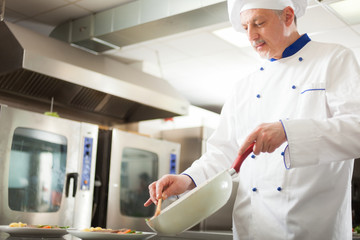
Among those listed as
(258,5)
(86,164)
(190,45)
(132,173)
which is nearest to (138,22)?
(190,45)

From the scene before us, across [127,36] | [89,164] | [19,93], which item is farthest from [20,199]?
[127,36]

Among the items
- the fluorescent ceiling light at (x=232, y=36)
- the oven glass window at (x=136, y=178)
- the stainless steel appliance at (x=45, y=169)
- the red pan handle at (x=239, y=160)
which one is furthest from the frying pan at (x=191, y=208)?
the fluorescent ceiling light at (x=232, y=36)

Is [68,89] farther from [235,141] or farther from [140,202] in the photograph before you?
[235,141]

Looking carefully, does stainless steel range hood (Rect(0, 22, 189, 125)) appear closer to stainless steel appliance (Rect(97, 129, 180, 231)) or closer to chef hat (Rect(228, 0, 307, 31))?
stainless steel appliance (Rect(97, 129, 180, 231))

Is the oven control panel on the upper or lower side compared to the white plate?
upper

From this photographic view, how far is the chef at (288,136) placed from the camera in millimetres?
1316

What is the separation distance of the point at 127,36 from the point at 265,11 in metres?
2.30

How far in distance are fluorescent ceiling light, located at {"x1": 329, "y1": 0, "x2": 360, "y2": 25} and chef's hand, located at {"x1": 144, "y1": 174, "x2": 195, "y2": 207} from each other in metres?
2.40

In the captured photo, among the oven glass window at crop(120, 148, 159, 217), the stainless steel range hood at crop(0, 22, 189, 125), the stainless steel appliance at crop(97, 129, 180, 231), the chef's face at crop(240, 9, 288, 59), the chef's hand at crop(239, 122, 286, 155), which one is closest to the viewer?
the chef's hand at crop(239, 122, 286, 155)

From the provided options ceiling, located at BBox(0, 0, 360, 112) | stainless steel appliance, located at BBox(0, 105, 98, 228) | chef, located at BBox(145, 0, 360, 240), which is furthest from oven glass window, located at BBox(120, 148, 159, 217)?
chef, located at BBox(145, 0, 360, 240)

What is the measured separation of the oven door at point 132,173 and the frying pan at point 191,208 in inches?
102

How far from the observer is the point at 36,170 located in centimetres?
315

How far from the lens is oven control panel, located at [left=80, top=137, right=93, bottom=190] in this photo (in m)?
3.48

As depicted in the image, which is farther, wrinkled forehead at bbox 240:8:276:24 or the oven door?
the oven door
